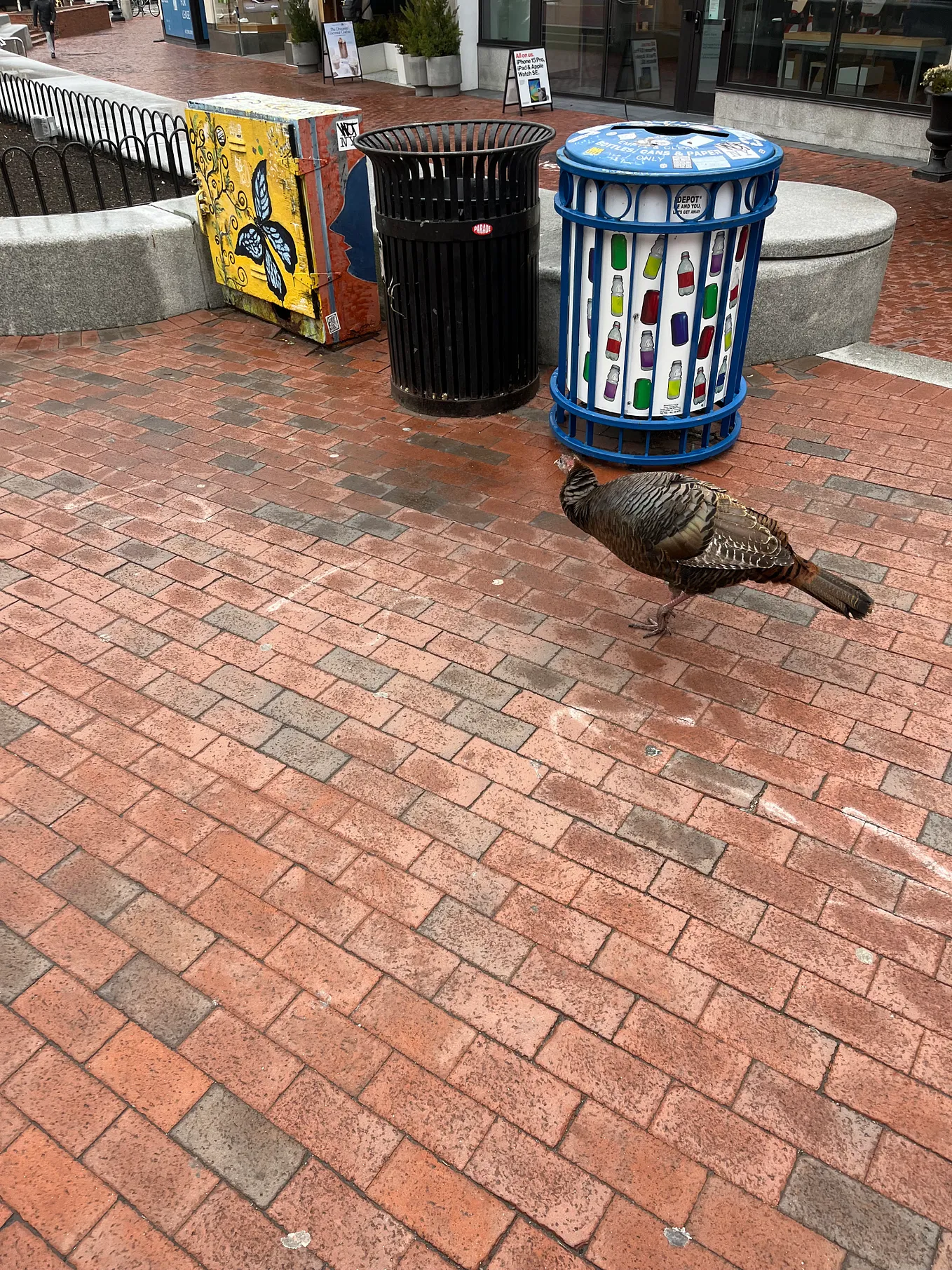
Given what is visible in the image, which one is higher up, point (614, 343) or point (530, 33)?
point (530, 33)

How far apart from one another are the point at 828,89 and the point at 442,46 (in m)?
6.83

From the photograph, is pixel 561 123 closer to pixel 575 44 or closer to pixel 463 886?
pixel 575 44

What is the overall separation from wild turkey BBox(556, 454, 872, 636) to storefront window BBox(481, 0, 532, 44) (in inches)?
588

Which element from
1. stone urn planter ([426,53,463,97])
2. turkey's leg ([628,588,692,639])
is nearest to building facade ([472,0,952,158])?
stone urn planter ([426,53,463,97])

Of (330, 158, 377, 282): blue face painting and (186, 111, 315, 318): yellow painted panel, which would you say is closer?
(186, 111, 315, 318): yellow painted panel

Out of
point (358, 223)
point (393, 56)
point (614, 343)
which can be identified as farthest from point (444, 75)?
point (614, 343)

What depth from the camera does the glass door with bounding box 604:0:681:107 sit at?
45.6 feet

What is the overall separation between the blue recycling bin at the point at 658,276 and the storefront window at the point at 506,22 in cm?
1295

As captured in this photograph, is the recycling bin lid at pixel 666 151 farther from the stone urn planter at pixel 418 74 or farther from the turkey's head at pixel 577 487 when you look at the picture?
the stone urn planter at pixel 418 74

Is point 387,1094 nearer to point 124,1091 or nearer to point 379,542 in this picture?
point 124,1091

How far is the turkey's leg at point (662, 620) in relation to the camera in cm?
415

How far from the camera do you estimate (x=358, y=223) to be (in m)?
6.63

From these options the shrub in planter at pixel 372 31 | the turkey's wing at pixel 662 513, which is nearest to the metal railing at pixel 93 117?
the turkey's wing at pixel 662 513

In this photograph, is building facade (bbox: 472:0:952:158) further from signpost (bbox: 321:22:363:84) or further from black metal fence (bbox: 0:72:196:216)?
black metal fence (bbox: 0:72:196:216)
